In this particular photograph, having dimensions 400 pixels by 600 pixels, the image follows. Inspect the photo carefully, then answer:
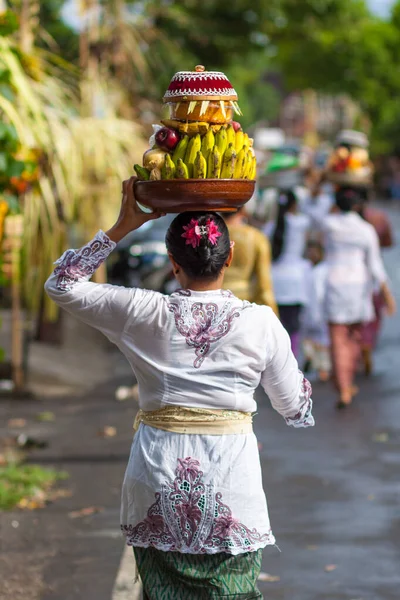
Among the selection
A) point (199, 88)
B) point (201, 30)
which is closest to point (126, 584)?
point (199, 88)

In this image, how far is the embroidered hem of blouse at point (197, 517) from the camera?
11.8 feet

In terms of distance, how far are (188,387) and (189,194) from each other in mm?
594

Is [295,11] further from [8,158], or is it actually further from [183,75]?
[183,75]

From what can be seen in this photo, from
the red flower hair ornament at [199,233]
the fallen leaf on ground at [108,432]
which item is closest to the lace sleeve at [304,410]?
the red flower hair ornament at [199,233]

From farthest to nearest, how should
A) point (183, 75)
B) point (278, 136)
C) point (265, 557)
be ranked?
point (278, 136)
point (265, 557)
point (183, 75)

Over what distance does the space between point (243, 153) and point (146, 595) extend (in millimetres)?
1428

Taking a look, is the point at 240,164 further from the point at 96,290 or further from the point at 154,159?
the point at 96,290

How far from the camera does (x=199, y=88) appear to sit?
382 cm

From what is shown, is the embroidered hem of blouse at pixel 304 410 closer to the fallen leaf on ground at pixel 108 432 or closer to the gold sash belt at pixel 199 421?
the gold sash belt at pixel 199 421

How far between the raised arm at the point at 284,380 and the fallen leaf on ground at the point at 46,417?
20.0 ft

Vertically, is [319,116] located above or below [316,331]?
above

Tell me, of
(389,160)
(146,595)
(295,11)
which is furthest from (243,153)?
(389,160)

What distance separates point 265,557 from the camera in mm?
6000

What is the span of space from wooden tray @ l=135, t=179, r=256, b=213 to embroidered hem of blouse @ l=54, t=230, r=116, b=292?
0.19 meters
